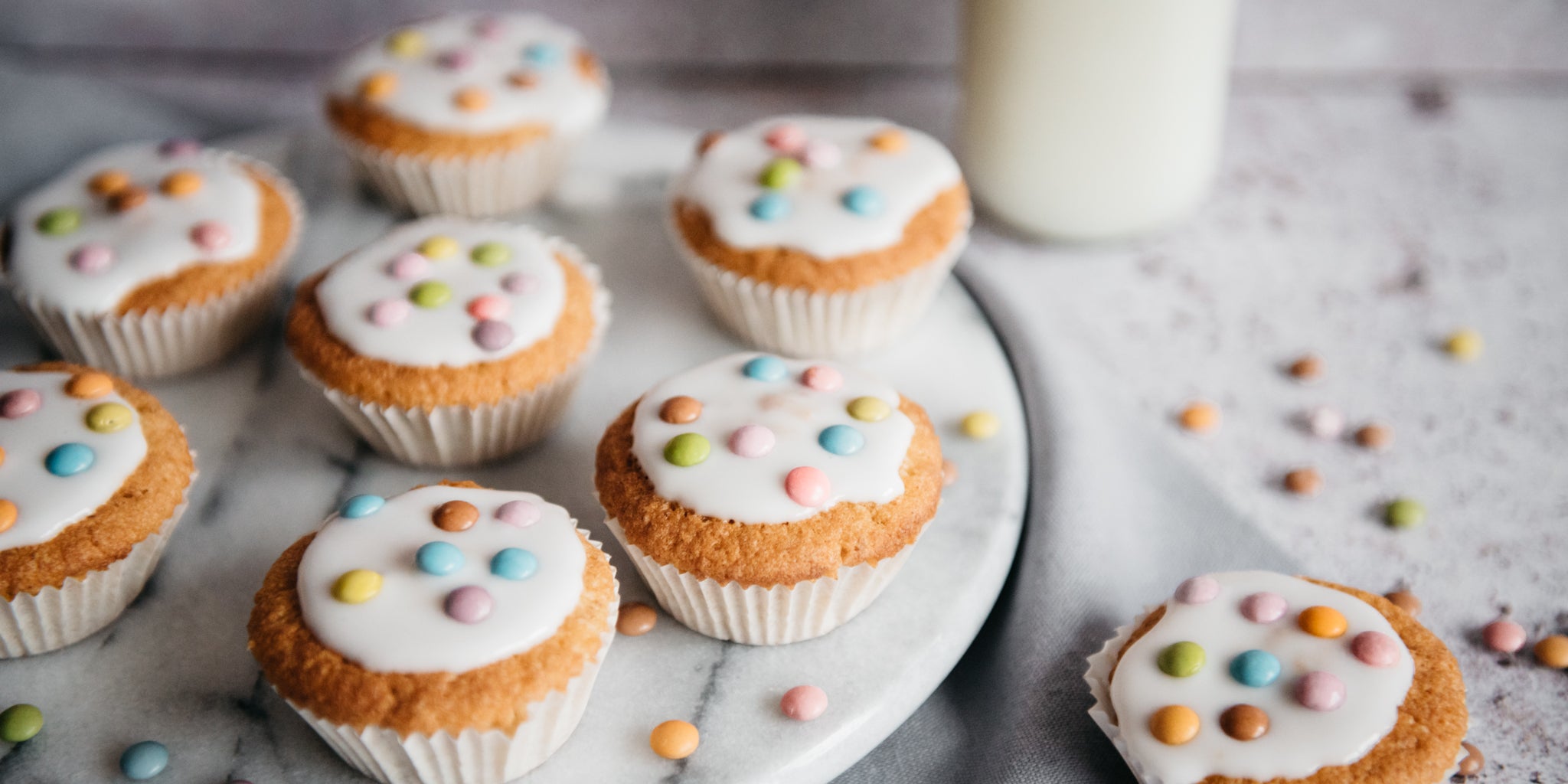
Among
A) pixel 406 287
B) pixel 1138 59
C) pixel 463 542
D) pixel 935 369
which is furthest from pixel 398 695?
pixel 1138 59

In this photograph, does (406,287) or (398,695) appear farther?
(406,287)

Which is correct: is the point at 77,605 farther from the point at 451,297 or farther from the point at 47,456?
the point at 451,297

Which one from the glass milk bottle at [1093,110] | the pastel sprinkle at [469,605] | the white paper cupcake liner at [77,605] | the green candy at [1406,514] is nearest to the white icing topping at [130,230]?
the white paper cupcake liner at [77,605]

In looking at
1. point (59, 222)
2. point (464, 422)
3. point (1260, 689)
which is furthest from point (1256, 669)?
point (59, 222)

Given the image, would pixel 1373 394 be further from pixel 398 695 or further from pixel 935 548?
pixel 398 695

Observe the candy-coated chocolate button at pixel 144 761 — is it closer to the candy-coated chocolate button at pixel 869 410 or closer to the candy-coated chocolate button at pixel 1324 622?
the candy-coated chocolate button at pixel 869 410

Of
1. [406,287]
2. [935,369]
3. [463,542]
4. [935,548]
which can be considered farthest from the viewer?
[935,369]
